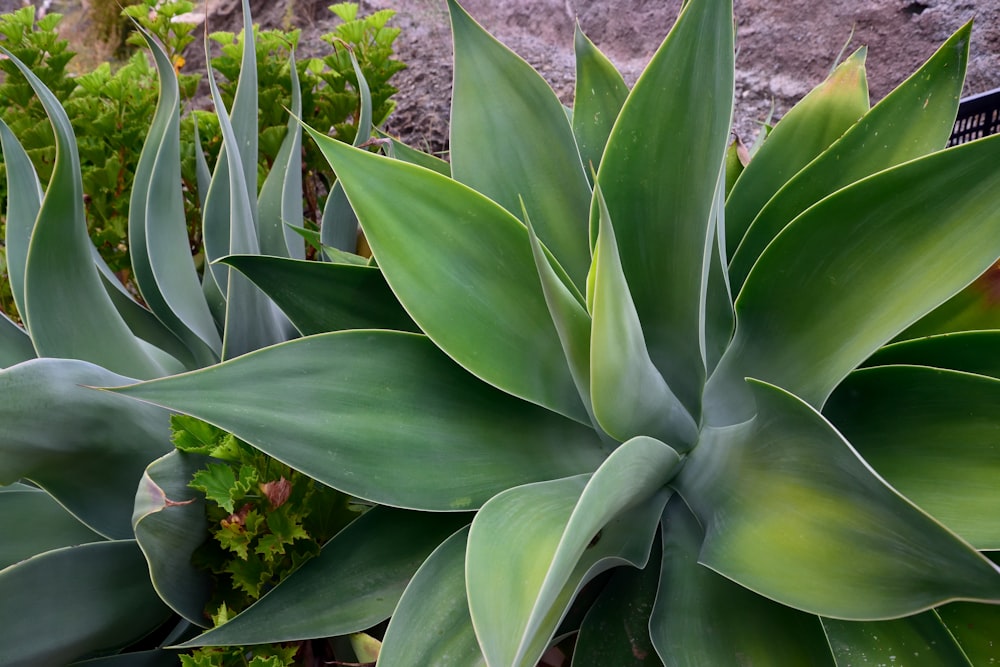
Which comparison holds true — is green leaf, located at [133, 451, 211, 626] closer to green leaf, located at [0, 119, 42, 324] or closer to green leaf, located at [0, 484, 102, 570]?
green leaf, located at [0, 484, 102, 570]

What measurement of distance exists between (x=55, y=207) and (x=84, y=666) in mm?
449

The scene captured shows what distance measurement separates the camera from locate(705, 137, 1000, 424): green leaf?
57 cm

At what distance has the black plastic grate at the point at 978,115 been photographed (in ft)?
4.73

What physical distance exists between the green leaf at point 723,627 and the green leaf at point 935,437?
0.13 meters

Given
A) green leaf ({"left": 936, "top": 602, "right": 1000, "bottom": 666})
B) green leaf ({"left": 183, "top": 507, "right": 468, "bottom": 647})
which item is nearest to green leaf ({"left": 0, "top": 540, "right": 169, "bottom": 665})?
green leaf ({"left": 183, "top": 507, "right": 468, "bottom": 647})

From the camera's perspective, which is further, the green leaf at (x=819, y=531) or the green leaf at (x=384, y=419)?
the green leaf at (x=384, y=419)

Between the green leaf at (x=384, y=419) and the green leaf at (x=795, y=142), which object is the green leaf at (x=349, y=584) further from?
the green leaf at (x=795, y=142)

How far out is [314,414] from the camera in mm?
621

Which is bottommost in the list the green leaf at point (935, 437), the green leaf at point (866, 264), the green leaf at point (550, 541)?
the green leaf at point (550, 541)

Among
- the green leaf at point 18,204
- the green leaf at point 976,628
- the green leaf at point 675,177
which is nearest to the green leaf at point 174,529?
the green leaf at point 18,204

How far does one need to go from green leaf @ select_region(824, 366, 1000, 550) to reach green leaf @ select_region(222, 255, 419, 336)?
0.43 meters

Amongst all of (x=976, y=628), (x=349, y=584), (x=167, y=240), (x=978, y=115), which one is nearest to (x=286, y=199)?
(x=167, y=240)

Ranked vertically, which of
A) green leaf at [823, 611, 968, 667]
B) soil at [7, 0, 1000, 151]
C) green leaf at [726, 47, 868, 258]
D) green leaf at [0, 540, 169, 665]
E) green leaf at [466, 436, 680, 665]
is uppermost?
soil at [7, 0, 1000, 151]

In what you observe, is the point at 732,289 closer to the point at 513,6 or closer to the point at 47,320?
the point at 47,320
